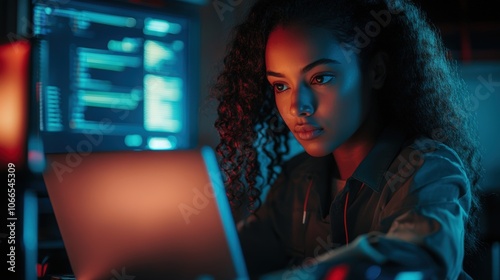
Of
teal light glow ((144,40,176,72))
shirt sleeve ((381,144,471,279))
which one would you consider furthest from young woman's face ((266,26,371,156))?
teal light glow ((144,40,176,72))

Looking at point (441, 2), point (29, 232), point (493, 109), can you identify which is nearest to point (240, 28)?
point (29, 232)

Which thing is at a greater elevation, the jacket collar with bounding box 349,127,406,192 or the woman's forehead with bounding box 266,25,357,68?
the woman's forehead with bounding box 266,25,357,68

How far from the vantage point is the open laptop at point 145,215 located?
0.84 meters

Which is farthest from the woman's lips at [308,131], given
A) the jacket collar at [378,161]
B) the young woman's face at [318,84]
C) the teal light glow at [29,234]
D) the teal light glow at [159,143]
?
the teal light glow at [159,143]

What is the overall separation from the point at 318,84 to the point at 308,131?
102mm

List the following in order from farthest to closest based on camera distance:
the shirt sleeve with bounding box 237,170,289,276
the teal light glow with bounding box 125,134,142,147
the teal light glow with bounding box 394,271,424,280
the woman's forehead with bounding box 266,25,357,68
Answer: the teal light glow with bounding box 125,134,142,147
the shirt sleeve with bounding box 237,170,289,276
the woman's forehead with bounding box 266,25,357,68
the teal light glow with bounding box 394,271,424,280

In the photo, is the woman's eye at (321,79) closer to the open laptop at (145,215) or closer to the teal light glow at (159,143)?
the open laptop at (145,215)

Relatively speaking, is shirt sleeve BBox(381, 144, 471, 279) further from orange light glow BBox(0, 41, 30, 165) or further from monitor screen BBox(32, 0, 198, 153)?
monitor screen BBox(32, 0, 198, 153)

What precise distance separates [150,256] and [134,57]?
97 cm

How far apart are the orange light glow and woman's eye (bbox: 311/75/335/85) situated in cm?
57

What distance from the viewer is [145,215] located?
90cm

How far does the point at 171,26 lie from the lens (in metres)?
1.80

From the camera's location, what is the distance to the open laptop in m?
0.84

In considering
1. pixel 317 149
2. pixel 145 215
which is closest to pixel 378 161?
pixel 317 149
